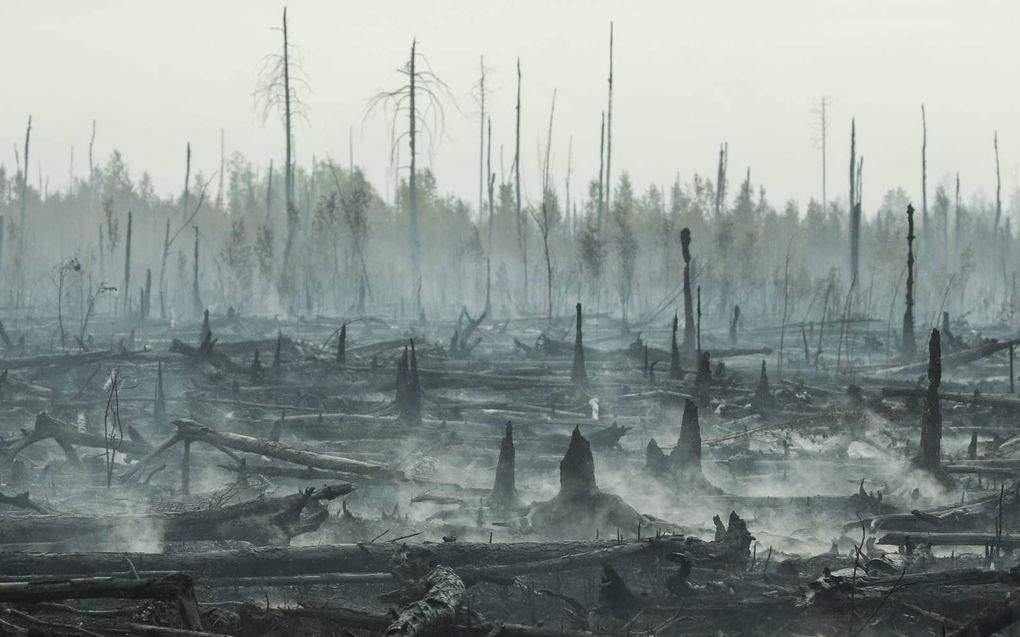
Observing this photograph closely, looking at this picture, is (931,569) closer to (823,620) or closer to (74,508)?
(823,620)

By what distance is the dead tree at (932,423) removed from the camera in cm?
1106

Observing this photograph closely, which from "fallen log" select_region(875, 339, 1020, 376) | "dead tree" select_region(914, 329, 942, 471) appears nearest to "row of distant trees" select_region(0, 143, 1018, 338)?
"fallen log" select_region(875, 339, 1020, 376)

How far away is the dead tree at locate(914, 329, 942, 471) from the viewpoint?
436 inches

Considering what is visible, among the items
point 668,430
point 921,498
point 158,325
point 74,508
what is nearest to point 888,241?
point 158,325

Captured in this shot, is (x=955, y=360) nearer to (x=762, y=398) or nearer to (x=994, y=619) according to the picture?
(x=762, y=398)

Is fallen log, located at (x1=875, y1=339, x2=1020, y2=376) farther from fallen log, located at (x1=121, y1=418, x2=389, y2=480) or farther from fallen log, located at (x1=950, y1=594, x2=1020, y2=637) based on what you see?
fallen log, located at (x1=950, y1=594, x2=1020, y2=637)

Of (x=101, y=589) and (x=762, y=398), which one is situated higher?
(x=101, y=589)

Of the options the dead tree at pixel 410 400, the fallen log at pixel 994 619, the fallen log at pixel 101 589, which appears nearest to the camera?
the fallen log at pixel 101 589

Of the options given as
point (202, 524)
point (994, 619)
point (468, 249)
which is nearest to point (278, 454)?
point (202, 524)

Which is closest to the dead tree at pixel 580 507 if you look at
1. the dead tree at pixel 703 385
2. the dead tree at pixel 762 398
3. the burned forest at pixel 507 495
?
the burned forest at pixel 507 495

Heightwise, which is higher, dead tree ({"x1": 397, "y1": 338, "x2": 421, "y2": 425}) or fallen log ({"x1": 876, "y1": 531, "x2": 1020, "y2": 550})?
dead tree ({"x1": 397, "y1": 338, "x2": 421, "y2": 425})

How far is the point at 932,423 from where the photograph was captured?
11.3 m

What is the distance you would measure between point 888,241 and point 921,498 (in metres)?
56.0

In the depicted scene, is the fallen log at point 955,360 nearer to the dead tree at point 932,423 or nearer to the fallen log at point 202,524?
the dead tree at point 932,423
